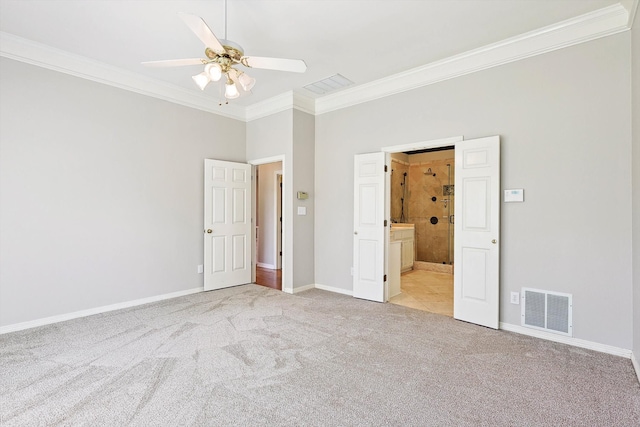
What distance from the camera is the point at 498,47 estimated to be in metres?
3.24

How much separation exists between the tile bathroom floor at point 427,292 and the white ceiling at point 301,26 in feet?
9.95

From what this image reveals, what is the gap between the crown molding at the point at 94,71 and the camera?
125 inches

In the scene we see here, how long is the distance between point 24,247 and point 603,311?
18.4 ft

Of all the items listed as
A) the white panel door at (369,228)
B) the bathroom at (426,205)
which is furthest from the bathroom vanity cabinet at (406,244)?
the white panel door at (369,228)

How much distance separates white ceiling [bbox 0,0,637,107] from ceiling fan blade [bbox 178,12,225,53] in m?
0.62

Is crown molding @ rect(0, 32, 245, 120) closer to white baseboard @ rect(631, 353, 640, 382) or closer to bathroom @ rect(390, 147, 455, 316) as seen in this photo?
bathroom @ rect(390, 147, 455, 316)

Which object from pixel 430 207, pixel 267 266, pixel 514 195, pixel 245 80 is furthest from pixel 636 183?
pixel 267 266

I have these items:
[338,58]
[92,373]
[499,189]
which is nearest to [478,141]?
[499,189]

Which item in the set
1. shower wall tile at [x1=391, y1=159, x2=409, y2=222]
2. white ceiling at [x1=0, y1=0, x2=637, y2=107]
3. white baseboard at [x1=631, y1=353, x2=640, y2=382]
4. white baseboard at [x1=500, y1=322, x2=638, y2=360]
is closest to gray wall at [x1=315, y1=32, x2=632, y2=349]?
white baseboard at [x1=500, y1=322, x2=638, y2=360]

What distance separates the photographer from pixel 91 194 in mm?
3676

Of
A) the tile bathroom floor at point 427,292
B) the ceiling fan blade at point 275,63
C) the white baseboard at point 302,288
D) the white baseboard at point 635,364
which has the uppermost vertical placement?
the ceiling fan blade at point 275,63

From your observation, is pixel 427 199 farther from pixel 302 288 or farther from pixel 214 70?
pixel 214 70

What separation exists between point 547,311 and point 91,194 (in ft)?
16.7

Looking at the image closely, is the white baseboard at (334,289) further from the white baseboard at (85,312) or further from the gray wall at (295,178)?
the white baseboard at (85,312)
